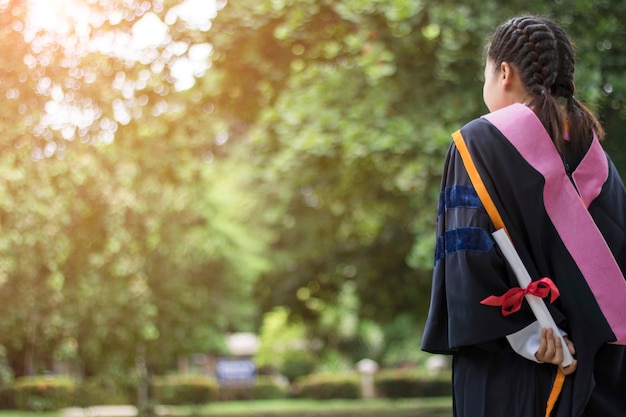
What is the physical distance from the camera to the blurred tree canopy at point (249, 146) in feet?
35.3

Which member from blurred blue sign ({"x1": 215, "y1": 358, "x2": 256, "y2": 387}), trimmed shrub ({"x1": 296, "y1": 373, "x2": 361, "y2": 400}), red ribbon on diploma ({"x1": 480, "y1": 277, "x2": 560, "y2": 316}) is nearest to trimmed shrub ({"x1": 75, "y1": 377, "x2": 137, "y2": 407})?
trimmed shrub ({"x1": 296, "y1": 373, "x2": 361, "y2": 400})

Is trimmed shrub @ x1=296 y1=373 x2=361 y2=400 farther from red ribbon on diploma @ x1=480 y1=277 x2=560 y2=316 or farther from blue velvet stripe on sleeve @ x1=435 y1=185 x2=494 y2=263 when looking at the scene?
red ribbon on diploma @ x1=480 y1=277 x2=560 y2=316

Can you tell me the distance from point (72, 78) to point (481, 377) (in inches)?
483

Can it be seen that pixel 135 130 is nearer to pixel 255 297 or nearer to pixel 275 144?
pixel 275 144

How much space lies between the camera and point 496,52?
3.09 meters

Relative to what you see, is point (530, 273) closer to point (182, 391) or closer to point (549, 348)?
point (549, 348)

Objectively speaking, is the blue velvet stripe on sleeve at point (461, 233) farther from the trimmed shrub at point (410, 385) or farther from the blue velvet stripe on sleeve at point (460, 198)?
the trimmed shrub at point (410, 385)

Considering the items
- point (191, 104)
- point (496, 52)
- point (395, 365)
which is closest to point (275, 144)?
point (191, 104)

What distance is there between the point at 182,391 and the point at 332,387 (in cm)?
A: 605

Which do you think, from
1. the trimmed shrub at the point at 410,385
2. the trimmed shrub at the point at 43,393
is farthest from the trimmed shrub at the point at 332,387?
the trimmed shrub at the point at 43,393

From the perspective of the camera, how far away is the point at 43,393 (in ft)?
70.1

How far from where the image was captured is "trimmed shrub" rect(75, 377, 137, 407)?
1980cm

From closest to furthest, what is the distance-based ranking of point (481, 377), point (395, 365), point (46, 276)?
point (481, 377) < point (46, 276) < point (395, 365)

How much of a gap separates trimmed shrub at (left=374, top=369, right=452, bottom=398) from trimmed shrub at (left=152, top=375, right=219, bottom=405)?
635cm
